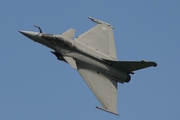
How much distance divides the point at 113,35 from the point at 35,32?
8886mm

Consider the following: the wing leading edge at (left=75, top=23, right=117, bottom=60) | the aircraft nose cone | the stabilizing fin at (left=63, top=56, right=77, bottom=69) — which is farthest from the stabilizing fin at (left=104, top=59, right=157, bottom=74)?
the aircraft nose cone

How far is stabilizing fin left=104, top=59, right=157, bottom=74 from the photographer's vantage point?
1805 inches

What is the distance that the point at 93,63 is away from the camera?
46.0 meters

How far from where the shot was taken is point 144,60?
4556cm

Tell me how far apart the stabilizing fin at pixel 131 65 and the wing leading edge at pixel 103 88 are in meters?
1.40

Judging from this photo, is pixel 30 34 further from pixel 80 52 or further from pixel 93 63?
pixel 93 63

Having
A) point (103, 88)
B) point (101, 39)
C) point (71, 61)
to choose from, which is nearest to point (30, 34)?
point (71, 61)

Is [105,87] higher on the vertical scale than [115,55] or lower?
lower

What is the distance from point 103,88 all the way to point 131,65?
9.95 feet

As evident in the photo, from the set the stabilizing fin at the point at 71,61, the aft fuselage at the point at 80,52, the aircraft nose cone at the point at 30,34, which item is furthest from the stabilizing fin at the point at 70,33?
the aircraft nose cone at the point at 30,34

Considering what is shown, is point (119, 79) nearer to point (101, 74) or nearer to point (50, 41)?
point (101, 74)

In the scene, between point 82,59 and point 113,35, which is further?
point 113,35

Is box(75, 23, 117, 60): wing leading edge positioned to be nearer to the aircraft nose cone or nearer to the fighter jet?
the fighter jet

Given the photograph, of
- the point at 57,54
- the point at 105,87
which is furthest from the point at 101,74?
the point at 57,54
